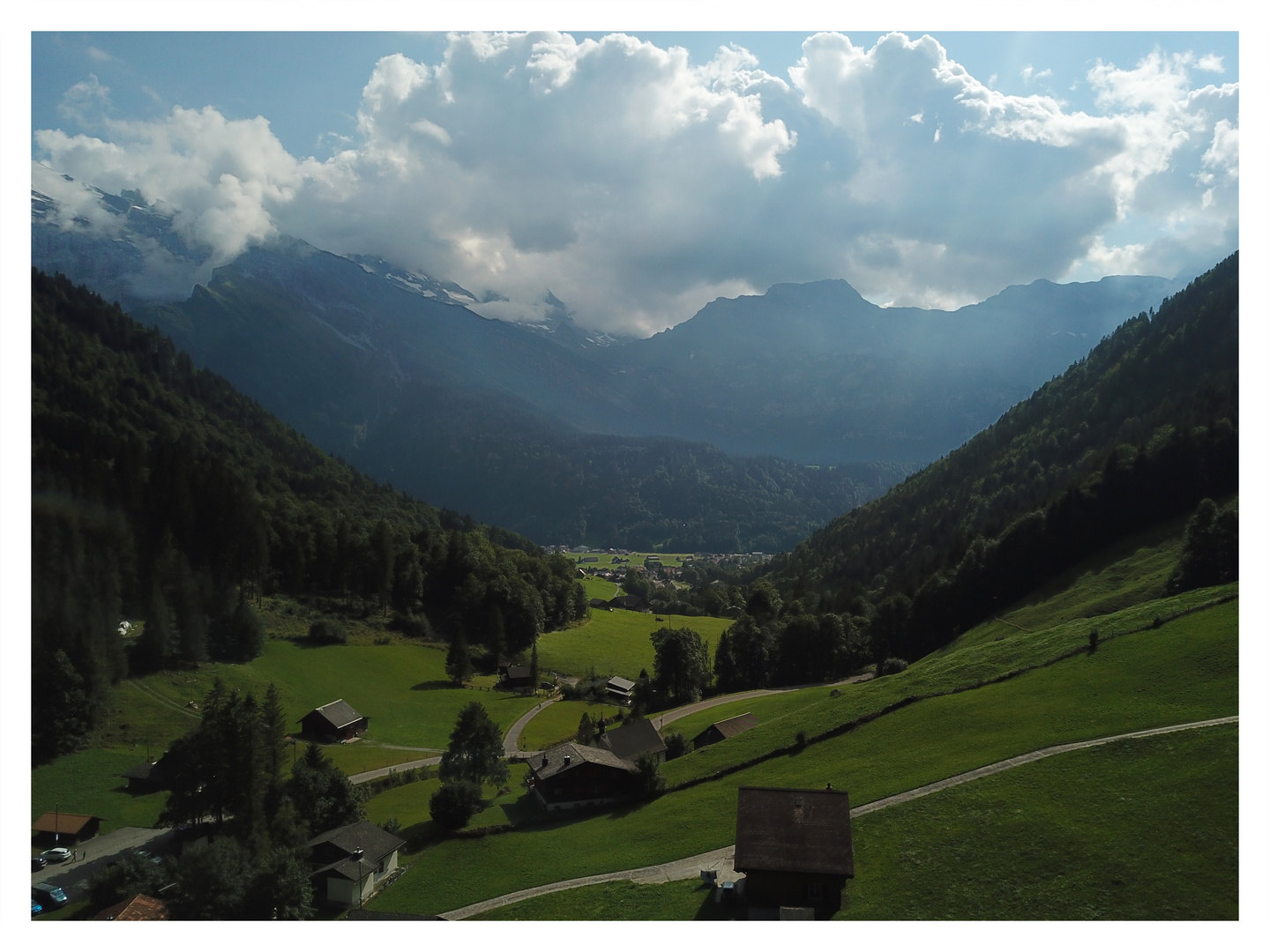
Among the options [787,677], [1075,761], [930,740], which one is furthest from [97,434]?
[1075,761]

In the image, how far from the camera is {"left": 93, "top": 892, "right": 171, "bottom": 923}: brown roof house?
1161 inches

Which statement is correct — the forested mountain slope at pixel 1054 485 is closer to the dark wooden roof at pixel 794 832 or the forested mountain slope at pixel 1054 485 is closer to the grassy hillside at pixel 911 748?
the grassy hillside at pixel 911 748

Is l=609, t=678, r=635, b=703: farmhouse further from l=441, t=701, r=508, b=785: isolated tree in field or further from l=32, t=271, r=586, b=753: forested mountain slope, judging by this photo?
l=441, t=701, r=508, b=785: isolated tree in field

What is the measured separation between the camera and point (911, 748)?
1559 inches

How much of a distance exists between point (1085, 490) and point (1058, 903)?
70.1 m

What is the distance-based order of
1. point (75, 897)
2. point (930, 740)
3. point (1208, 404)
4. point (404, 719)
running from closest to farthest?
point (75, 897) → point (930, 740) → point (404, 719) → point (1208, 404)

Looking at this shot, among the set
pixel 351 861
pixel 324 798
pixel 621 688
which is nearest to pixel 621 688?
pixel 621 688

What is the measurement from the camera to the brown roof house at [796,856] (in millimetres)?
27453

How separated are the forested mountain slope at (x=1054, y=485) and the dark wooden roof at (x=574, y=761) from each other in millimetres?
44446

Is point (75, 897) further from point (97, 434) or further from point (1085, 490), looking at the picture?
point (1085, 490)

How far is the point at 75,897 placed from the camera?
36031 mm

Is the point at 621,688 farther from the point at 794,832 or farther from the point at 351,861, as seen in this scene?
the point at 794,832

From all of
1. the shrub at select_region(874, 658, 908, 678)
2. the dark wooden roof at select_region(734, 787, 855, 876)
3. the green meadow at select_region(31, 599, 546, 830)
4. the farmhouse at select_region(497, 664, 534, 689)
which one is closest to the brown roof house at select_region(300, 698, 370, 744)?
the green meadow at select_region(31, 599, 546, 830)

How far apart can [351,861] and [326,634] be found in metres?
47.3
